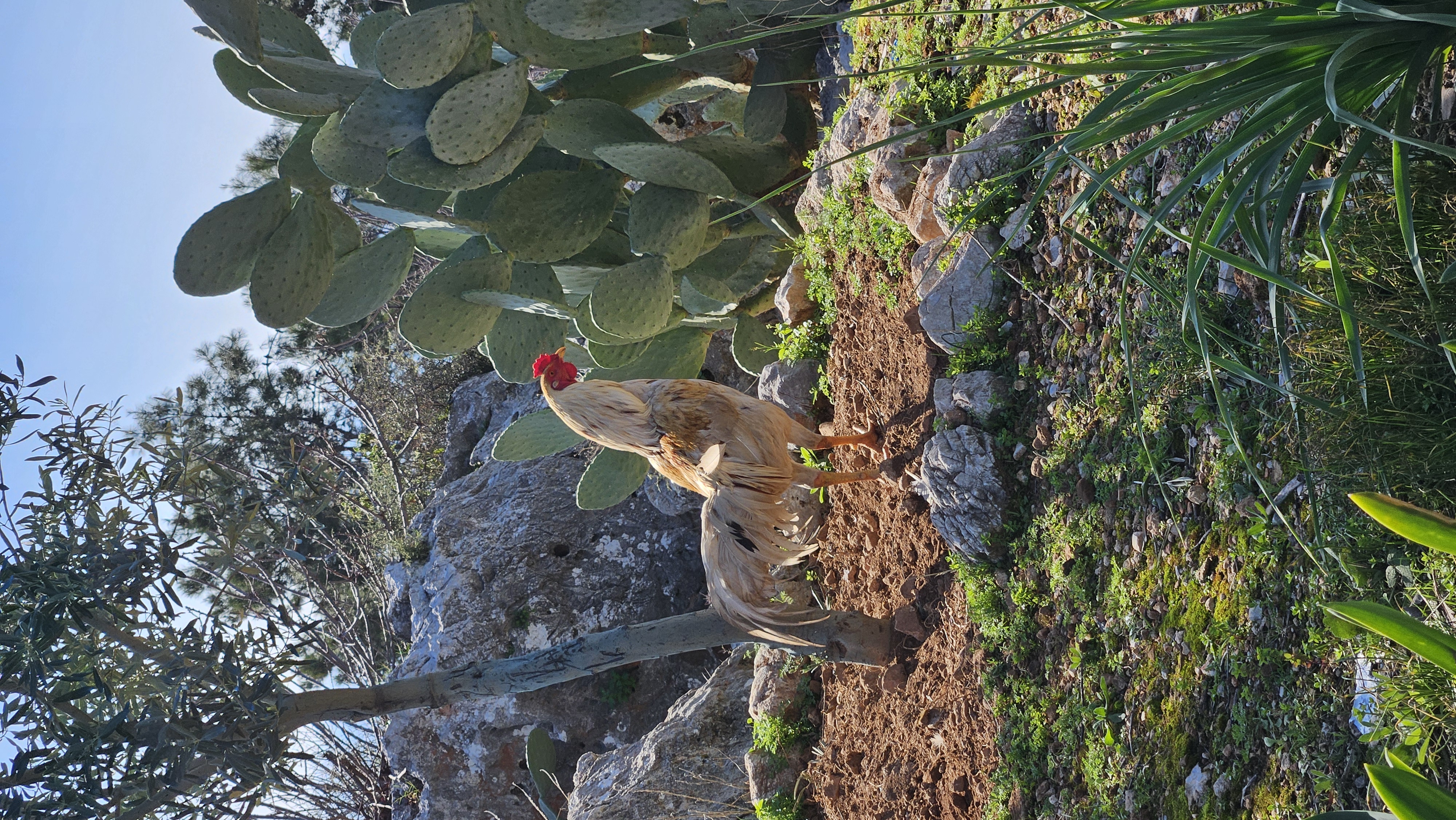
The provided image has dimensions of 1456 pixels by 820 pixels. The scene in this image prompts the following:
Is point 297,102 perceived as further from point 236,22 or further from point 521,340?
point 521,340

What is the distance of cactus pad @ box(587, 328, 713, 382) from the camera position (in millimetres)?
4473

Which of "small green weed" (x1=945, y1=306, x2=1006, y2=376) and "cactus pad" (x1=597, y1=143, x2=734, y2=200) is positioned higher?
"cactus pad" (x1=597, y1=143, x2=734, y2=200)

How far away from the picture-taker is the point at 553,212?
363 centimetres

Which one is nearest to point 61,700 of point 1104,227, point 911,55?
point 1104,227

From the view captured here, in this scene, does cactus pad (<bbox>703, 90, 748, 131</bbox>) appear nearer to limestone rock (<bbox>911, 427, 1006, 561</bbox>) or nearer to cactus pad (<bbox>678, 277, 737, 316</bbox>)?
cactus pad (<bbox>678, 277, 737, 316</bbox>)

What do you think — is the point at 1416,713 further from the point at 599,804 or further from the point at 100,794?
the point at 599,804

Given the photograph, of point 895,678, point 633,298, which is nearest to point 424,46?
point 633,298

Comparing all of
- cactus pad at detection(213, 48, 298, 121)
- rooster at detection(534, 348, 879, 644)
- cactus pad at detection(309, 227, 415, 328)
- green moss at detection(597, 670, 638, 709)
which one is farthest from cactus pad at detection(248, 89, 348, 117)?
green moss at detection(597, 670, 638, 709)

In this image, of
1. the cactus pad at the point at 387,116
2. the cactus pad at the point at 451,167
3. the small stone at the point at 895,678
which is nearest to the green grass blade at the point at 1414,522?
the small stone at the point at 895,678

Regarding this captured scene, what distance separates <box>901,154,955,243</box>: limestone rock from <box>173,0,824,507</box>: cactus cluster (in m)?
0.66

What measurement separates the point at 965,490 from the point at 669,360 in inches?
76.0

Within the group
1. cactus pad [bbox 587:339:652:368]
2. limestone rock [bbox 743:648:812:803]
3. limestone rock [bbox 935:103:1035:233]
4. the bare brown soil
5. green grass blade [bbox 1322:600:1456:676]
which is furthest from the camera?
cactus pad [bbox 587:339:652:368]

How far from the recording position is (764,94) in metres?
3.86

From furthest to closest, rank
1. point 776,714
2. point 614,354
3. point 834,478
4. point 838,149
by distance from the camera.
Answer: point 614,354 → point 776,714 → point 838,149 → point 834,478
